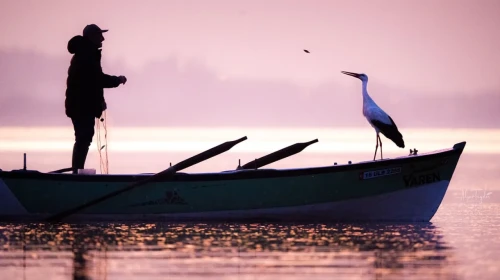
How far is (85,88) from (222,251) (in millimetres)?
6764

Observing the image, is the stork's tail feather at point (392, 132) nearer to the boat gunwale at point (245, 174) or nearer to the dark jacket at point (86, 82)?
the boat gunwale at point (245, 174)

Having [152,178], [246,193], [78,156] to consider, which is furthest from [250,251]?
[78,156]

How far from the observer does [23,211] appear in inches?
963

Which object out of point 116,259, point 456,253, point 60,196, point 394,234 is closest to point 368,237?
point 394,234

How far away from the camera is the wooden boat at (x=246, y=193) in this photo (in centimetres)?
2342

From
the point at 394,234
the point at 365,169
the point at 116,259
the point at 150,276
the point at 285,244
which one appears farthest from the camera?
the point at 365,169

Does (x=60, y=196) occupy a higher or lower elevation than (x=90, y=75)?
lower

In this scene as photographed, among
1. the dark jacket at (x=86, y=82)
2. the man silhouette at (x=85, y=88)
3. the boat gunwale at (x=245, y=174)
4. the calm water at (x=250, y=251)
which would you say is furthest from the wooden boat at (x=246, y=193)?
the dark jacket at (x=86, y=82)

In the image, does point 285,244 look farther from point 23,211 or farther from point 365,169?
point 23,211

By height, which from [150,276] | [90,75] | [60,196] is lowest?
[150,276]

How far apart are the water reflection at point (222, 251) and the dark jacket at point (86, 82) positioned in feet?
6.66

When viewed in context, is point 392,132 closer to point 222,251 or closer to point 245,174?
point 245,174

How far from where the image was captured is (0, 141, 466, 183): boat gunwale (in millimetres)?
23281

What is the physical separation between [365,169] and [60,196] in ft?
17.2
